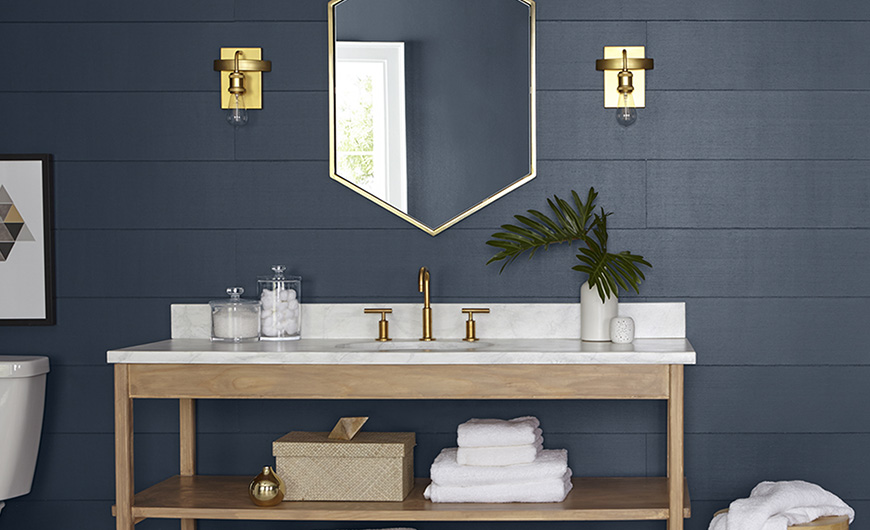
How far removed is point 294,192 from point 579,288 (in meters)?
0.88

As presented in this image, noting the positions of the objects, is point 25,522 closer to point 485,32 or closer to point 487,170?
point 487,170

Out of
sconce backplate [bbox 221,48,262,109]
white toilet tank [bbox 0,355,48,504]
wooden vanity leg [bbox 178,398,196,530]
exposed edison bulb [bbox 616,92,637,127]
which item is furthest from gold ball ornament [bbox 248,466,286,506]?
exposed edison bulb [bbox 616,92,637,127]

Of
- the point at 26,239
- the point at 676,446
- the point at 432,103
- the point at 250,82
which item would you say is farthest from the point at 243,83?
the point at 676,446

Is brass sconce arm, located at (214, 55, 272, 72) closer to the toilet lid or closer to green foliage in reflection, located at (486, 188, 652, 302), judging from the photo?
green foliage in reflection, located at (486, 188, 652, 302)

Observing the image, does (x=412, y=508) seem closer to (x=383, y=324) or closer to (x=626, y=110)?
(x=383, y=324)

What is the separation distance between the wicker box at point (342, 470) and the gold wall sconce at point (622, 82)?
3.66 ft

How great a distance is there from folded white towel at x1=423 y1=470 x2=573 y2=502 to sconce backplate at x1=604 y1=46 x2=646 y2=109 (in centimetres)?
107

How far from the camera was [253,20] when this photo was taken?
8.35 feet

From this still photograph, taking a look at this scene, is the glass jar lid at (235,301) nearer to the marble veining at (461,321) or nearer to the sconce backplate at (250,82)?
the marble veining at (461,321)

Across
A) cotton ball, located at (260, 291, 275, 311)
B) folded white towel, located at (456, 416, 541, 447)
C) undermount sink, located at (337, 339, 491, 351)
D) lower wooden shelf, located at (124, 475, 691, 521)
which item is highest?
cotton ball, located at (260, 291, 275, 311)

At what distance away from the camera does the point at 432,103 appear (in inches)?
99.1

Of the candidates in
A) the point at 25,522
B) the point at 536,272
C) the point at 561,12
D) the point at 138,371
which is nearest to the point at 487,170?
the point at 536,272

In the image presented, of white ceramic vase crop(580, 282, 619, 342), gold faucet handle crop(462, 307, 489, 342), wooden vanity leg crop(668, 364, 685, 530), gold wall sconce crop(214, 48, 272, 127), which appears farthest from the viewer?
gold wall sconce crop(214, 48, 272, 127)

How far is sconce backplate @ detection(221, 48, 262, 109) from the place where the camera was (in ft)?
8.32
